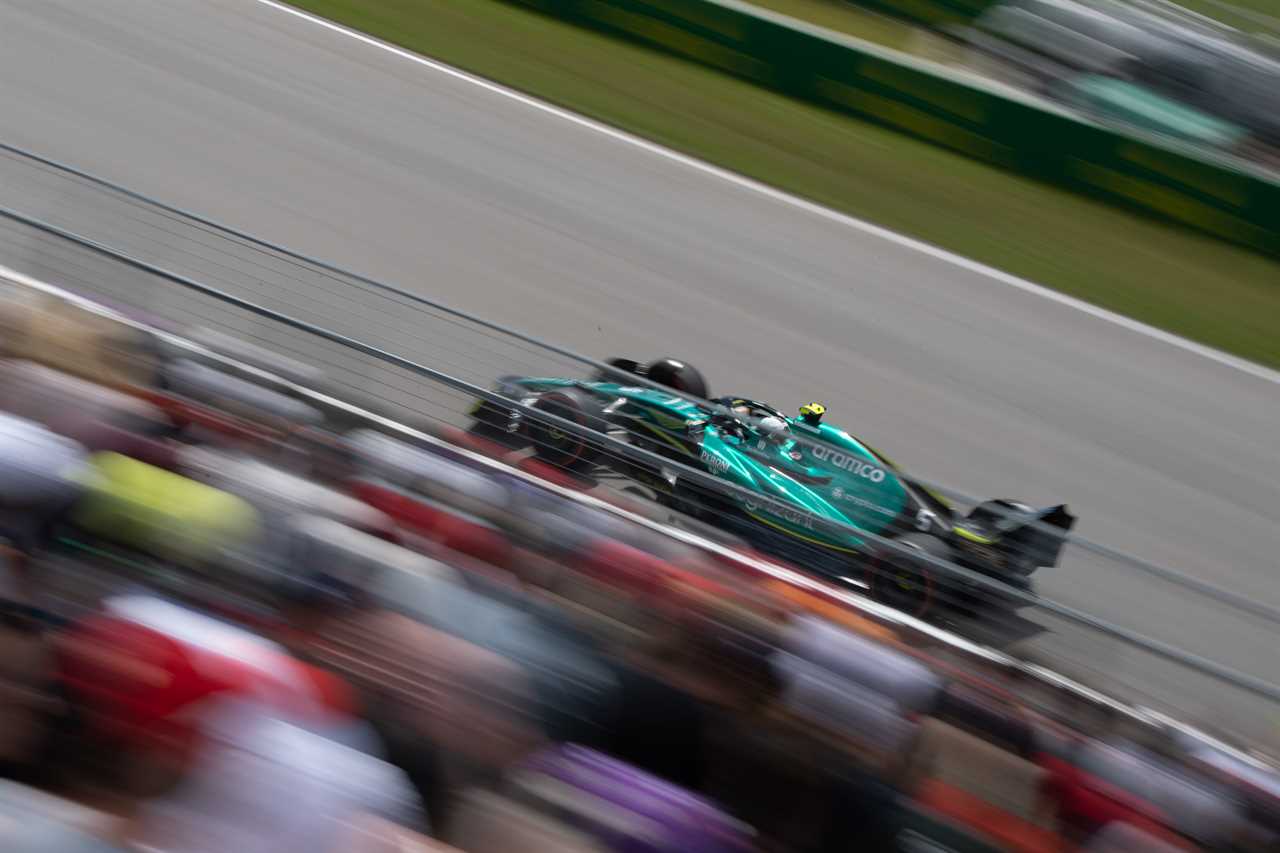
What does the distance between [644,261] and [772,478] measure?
3.29 meters

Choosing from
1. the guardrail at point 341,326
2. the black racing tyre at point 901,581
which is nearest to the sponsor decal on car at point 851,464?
the guardrail at point 341,326

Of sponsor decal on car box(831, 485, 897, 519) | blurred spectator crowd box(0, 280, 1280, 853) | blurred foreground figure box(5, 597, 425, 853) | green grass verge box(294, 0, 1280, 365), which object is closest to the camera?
blurred foreground figure box(5, 597, 425, 853)

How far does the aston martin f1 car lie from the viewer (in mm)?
4977

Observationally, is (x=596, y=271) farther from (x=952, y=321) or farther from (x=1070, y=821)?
(x=1070, y=821)

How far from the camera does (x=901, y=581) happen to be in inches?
190

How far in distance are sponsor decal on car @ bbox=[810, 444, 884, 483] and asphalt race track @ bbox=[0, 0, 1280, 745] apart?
184cm

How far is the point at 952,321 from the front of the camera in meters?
9.56

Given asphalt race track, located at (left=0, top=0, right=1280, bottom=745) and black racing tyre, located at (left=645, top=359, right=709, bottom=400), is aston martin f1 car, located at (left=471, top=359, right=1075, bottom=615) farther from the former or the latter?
asphalt race track, located at (left=0, top=0, right=1280, bottom=745)

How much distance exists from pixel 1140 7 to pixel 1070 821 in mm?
12800

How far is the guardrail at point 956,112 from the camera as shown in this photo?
11219 mm

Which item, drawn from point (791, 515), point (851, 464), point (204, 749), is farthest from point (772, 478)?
point (204, 749)

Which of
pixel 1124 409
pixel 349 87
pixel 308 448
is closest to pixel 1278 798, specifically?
pixel 308 448

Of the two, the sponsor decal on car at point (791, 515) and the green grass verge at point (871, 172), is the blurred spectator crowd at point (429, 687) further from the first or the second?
the green grass verge at point (871, 172)

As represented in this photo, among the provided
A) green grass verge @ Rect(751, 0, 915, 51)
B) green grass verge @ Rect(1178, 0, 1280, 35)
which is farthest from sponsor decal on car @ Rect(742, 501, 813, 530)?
green grass verge @ Rect(1178, 0, 1280, 35)
